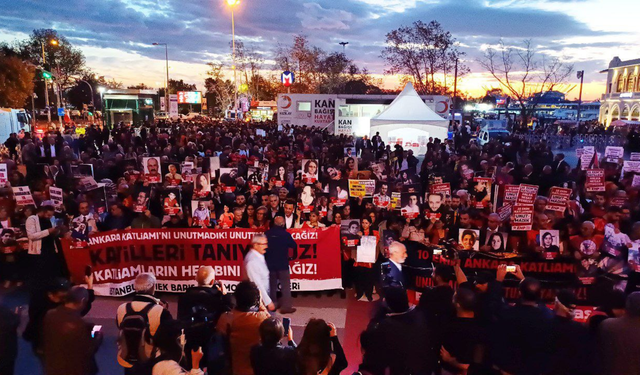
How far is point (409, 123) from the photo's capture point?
2159 centimetres

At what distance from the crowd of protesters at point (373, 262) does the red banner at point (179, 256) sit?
246 millimetres

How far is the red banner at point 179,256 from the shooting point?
710 centimetres

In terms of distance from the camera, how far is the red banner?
7102mm

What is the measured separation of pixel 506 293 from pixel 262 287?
10.9 ft

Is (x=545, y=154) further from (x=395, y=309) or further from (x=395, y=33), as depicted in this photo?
(x=395, y=33)

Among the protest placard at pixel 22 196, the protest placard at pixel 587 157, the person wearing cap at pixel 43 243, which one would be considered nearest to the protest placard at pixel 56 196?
the protest placard at pixel 22 196

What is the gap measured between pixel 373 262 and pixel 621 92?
67031 mm

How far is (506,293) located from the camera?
6.34 metres

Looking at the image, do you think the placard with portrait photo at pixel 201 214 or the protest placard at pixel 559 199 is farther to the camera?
the placard with portrait photo at pixel 201 214

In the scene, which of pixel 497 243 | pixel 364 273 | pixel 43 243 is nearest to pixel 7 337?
pixel 43 243

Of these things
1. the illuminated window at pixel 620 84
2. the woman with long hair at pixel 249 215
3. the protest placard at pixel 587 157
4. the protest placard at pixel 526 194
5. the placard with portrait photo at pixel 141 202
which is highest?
the illuminated window at pixel 620 84

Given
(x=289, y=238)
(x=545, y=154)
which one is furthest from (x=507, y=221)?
(x=545, y=154)

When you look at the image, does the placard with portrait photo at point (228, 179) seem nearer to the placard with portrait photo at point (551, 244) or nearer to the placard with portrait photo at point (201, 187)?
the placard with portrait photo at point (201, 187)

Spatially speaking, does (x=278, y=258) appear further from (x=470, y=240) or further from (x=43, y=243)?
(x=43, y=243)
